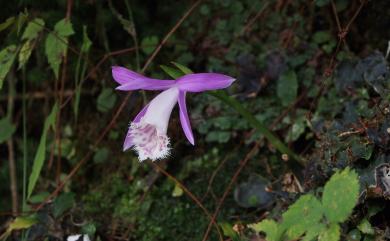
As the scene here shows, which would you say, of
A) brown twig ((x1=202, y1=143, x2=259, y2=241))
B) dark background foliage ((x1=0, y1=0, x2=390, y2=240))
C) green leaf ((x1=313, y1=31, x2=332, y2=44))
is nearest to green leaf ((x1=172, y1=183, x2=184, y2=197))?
dark background foliage ((x1=0, y1=0, x2=390, y2=240))

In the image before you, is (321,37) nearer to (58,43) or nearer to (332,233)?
(58,43)

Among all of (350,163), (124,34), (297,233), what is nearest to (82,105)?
(124,34)

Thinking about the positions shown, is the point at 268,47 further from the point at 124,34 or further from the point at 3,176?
the point at 3,176

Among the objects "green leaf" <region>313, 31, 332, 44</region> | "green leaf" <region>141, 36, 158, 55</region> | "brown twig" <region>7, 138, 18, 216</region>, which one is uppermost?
"green leaf" <region>313, 31, 332, 44</region>

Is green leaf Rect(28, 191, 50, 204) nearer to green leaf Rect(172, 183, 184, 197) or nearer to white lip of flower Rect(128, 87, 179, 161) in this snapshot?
green leaf Rect(172, 183, 184, 197)

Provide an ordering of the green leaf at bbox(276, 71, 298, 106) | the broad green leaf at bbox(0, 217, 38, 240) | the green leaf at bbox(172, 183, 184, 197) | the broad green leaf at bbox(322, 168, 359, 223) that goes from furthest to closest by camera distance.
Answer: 1. the green leaf at bbox(276, 71, 298, 106)
2. the green leaf at bbox(172, 183, 184, 197)
3. the broad green leaf at bbox(0, 217, 38, 240)
4. the broad green leaf at bbox(322, 168, 359, 223)

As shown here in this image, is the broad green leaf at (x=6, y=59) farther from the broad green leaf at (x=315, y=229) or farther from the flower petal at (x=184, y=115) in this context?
the broad green leaf at (x=315, y=229)
